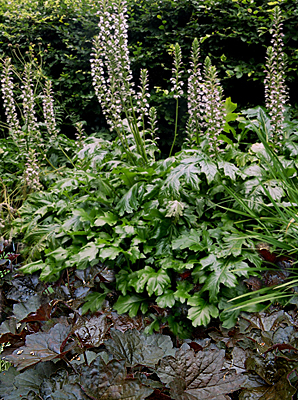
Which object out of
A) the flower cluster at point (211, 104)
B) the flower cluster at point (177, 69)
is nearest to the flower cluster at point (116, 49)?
the flower cluster at point (177, 69)

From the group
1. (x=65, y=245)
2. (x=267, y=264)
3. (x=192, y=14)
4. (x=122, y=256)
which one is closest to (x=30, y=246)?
(x=65, y=245)

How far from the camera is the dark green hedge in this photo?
4641mm

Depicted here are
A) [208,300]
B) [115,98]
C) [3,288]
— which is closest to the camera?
[3,288]

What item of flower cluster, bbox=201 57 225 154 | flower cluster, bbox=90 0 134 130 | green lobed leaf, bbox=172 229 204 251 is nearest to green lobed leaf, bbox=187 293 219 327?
green lobed leaf, bbox=172 229 204 251

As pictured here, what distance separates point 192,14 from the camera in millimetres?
4938

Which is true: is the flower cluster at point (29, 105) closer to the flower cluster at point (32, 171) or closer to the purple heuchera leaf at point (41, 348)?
the flower cluster at point (32, 171)

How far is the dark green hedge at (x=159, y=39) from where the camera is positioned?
183 inches

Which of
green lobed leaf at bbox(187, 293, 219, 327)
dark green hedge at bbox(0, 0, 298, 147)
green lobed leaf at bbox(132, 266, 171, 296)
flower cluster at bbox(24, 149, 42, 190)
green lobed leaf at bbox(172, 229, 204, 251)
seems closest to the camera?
green lobed leaf at bbox(187, 293, 219, 327)

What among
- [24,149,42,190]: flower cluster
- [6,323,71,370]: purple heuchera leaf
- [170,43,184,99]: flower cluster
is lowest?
[24,149,42,190]: flower cluster

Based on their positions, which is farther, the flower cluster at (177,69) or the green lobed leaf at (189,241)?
the flower cluster at (177,69)

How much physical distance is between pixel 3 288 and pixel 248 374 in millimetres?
1333

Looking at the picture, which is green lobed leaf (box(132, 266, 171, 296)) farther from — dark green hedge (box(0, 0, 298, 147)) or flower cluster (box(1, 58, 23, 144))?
dark green hedge (box(0, 0, 298, 147))

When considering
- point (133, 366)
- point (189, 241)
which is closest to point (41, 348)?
point (133, 366)

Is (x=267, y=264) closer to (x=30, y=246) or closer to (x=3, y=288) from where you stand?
(x=3, y=288)
